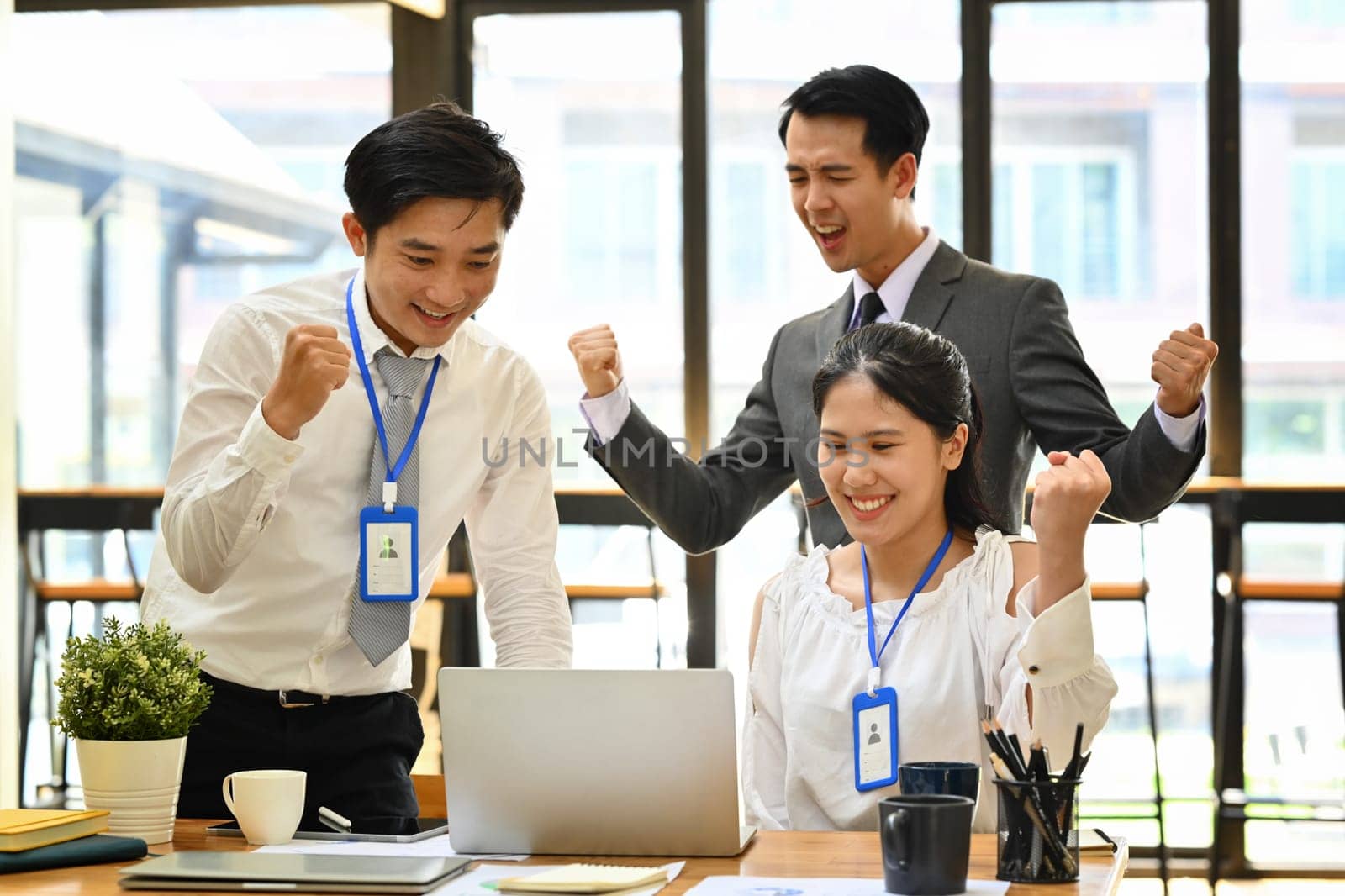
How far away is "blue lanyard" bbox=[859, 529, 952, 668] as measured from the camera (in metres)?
2.15

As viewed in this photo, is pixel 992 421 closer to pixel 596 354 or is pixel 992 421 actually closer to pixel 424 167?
pixel 596 354

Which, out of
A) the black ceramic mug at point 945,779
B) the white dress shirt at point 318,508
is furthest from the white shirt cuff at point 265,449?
the black ceramic mug at point 945,779

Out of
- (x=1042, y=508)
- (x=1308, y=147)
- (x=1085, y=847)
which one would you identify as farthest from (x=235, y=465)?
(x=1308, y=147)

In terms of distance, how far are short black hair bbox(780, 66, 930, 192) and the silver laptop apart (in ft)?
4.40

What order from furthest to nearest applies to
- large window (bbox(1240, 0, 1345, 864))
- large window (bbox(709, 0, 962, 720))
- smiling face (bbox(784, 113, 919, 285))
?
1. large window (bbox(709, 0, 962, 720))
2. large window (bbox(1240, 0, 1345, 864))
3. smiling face (bbox(784, 113, 919, 285))

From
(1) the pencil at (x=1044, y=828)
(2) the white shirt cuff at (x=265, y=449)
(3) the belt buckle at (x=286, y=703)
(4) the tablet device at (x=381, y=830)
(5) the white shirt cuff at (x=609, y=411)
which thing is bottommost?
(4) the tablet device at (x=381, y=830)

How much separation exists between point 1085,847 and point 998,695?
45 centimetres

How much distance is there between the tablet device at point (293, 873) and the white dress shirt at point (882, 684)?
0.65m

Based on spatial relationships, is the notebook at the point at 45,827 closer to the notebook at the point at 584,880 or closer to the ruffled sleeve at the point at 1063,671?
the notebook at the point at 584,880

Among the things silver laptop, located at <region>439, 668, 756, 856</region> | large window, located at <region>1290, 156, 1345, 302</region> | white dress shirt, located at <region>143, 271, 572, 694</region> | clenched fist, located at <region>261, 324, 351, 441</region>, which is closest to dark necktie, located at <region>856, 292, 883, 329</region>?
white dress shirt, located at <region>143, 271, 572, 694</region>

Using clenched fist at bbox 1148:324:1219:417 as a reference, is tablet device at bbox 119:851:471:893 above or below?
below

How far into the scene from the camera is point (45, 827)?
1.69 meters

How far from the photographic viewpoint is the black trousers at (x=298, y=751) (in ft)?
6.91

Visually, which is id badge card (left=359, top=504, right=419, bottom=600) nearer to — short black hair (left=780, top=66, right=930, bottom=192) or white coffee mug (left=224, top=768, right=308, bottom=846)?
white coffee mug (left=224, top=768, right=308, bottom=846)
